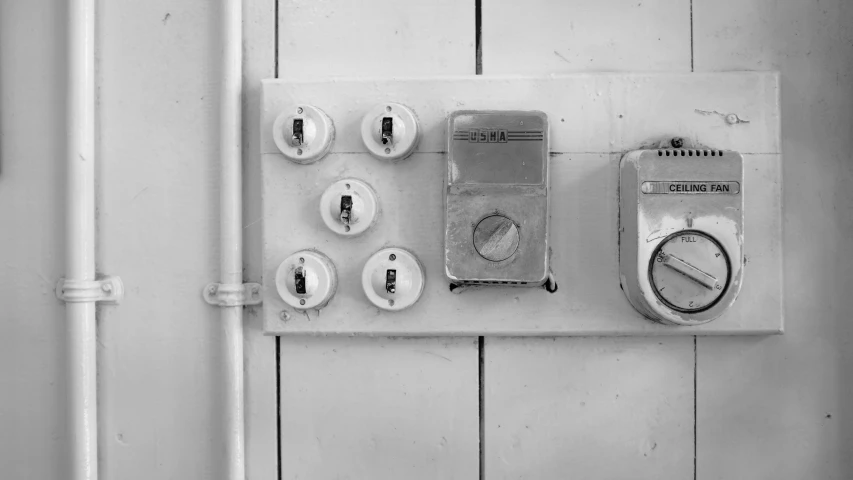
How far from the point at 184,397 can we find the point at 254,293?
194 mm

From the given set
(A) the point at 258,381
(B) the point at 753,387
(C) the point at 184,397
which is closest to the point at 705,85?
(B) the point at 753,387

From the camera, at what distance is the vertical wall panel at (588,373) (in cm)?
80

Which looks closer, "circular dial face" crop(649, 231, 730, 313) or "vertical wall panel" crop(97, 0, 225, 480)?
"circular dial face" crop(649, 231, 730, 313)

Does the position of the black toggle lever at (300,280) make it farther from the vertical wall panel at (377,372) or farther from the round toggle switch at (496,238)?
the round toggle switch at (496,238)

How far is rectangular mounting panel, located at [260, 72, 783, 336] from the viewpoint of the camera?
2.53 feet

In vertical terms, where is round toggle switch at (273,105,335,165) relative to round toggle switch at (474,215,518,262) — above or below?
above

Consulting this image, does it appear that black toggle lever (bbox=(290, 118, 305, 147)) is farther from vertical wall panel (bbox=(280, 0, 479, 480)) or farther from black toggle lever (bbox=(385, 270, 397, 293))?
black toggle lever (bbox=(385, 270, 397, 293))

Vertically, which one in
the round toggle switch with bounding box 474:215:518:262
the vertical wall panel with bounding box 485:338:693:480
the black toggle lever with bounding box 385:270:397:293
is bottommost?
the vertical wall panel with bounding box 485:338:693:480

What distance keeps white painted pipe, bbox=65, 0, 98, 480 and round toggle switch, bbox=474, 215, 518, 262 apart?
598mm

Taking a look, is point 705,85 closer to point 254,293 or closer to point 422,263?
point 422,263

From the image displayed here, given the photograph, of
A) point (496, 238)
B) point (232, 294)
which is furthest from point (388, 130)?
point (232, 294)

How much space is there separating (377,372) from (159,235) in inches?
15.7

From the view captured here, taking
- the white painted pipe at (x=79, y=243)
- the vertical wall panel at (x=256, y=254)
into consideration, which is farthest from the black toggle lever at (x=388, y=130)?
the white painted pipe at (x=79, y=243)

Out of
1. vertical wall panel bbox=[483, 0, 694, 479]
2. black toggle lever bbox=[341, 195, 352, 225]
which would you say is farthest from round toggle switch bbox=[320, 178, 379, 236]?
vertical wall panel bbox=[483, 0, 694, 479]
